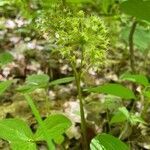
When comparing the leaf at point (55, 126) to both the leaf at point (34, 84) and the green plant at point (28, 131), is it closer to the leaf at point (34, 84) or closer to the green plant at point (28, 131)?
the green plant at point (28, 131)

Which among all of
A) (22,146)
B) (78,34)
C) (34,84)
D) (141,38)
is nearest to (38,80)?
(34,84)

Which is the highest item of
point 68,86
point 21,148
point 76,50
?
point 76,50

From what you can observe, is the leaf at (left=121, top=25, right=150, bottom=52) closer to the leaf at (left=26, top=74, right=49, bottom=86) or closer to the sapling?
the leaf at (left=26, top=74, right=49, bottom=86)

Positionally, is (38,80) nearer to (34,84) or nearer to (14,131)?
(34,84)

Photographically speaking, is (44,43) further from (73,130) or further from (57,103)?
(73,130)

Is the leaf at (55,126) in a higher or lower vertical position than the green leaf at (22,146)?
higher

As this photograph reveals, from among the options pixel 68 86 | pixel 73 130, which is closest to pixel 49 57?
pixel 68 86

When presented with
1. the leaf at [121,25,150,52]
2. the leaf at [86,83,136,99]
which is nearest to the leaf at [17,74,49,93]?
the leaf at [86,83,136,99]

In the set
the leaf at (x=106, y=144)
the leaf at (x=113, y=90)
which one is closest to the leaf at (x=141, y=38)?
the leaf at (x=113, y=90)
